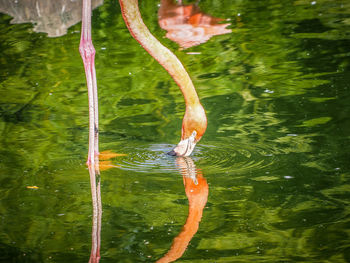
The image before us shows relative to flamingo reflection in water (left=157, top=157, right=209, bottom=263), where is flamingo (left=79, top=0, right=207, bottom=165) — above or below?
above

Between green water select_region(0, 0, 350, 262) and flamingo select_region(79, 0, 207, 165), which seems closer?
green water select_region(0, 0, 350, 262)

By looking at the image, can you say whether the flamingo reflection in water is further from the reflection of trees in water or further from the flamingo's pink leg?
the reflection of trees in water

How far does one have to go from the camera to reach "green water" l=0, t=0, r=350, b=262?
9.31ft

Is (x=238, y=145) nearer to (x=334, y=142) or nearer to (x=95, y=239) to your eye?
(x=334, y=142)

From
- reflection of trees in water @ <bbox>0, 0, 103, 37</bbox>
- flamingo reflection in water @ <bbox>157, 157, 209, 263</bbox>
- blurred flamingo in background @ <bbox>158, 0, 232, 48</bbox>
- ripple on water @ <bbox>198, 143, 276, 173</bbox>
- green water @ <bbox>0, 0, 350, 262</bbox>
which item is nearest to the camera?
flamingo reflection in water @ <bbox>157, 157, 209, 263</bbox>

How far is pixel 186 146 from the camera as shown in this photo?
3811 mm

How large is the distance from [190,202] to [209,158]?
63 centimetres

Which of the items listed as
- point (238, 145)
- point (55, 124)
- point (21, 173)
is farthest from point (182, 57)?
point (21, 173)

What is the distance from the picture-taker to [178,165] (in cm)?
375

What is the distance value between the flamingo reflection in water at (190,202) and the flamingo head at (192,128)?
0.07 metres

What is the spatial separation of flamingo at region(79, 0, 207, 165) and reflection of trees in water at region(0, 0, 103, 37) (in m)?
3.89

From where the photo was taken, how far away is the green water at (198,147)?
9.31 feet

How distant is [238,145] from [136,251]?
1.45m

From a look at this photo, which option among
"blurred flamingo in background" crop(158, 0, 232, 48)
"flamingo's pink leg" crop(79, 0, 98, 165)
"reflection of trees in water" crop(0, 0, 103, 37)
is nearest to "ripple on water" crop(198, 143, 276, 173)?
"flamingo's pink leg" crop(79, 0, 98, 165)
